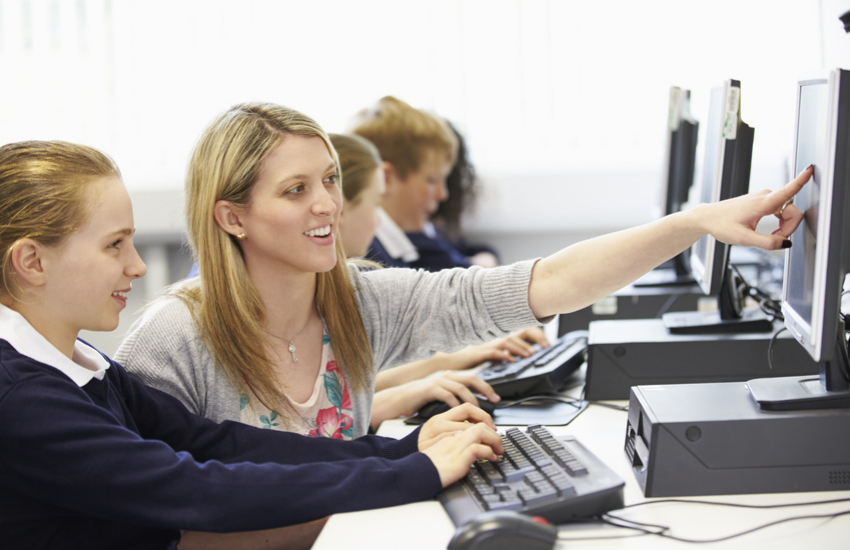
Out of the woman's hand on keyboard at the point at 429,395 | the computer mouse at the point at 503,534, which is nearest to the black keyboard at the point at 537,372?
the woman's hand on keyboard at the point at 429,395

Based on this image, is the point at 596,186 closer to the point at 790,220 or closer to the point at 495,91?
the point at 495,91

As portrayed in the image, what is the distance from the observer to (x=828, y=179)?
84 centimetres

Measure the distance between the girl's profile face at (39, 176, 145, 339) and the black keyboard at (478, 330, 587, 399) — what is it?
703 mm

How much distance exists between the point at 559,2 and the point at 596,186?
762mm

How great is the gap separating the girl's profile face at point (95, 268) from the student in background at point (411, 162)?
1.61 meters

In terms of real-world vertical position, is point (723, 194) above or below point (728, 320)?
above

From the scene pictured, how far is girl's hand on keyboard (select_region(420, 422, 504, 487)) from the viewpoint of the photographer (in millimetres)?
922

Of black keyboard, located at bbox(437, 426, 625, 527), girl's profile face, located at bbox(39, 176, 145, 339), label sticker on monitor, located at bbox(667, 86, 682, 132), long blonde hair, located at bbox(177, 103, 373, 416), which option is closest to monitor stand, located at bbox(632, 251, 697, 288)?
label sticker on monitor, located at bbox(667, 86, 682, 132)

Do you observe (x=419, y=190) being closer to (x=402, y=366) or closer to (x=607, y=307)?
(x=607, y=307)

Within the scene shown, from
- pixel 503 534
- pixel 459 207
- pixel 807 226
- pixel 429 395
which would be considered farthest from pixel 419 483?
pixel 459 207

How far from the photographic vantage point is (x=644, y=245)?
3.54ft

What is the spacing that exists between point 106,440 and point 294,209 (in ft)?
1.59

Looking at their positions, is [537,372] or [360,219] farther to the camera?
[360,219]

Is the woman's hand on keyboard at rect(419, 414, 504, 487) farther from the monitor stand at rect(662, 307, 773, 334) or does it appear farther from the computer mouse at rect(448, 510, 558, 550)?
the monitor stand at rect(662, 307, 773, 334)
